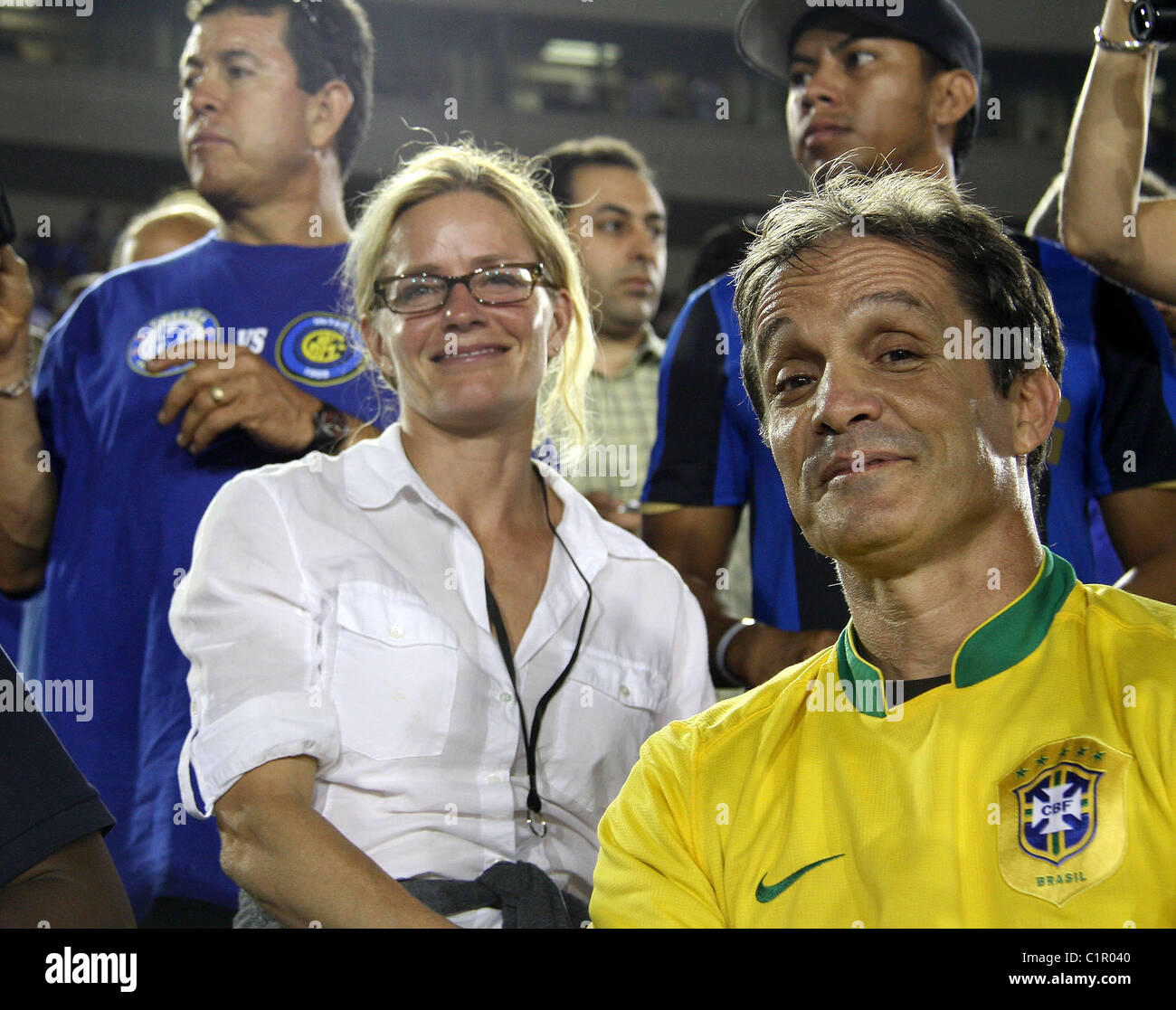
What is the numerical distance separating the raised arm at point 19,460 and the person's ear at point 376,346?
1.61 ft

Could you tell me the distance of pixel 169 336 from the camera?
1969 millimetres

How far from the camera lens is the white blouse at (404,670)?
145 centimetres

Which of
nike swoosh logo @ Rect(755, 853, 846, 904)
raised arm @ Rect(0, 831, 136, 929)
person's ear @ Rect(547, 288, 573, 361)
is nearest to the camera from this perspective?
raised arm @ Rect(0, 831, 136, 929)

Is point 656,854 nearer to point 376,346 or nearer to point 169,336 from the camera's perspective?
point 376,346

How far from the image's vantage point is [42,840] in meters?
1.03

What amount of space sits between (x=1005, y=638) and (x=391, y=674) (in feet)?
2.34

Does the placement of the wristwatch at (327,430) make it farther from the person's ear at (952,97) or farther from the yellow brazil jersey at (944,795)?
the person's ear at (952,97)

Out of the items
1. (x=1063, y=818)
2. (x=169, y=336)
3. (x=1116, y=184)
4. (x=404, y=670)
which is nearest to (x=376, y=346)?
(x=169, y=336)

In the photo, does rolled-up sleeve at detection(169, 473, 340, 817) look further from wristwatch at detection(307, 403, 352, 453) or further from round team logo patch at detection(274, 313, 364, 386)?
round team logo patch at detection(274, 313, 364, 386)

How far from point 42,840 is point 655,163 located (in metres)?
8.27

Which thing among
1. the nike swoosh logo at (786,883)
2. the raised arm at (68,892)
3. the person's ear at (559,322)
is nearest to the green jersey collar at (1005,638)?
the nike swoosh logo at (786,883)

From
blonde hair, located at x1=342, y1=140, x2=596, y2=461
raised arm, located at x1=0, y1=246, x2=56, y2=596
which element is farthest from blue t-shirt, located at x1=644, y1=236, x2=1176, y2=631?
raised arm, located at x1=0, y1=246, x2=56, y2=596

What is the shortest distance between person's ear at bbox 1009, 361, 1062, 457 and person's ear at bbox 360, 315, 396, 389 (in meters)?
0.86

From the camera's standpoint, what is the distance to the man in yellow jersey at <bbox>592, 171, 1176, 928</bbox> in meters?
1.06
